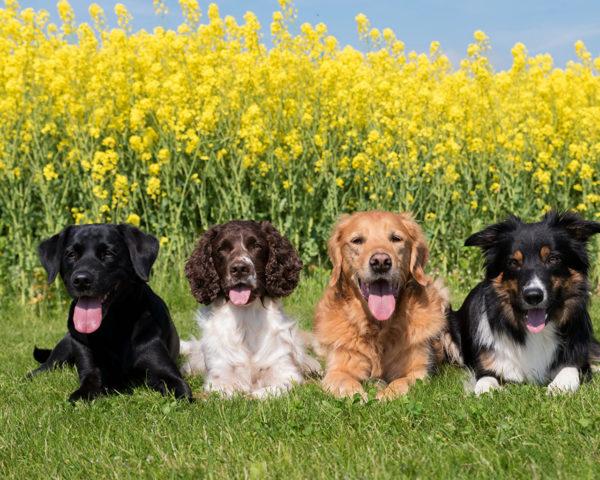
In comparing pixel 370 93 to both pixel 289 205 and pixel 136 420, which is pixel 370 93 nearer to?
pixel 289 205

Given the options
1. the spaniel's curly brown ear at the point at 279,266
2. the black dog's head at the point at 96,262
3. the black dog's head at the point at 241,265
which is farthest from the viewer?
the spaniel's curly brown ear at the point at 279,266

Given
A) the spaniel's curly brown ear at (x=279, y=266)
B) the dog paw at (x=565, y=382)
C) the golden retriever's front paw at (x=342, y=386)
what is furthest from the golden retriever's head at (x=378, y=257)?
the dog paw at (x=565, y=382)

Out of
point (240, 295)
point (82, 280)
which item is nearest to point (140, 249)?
point (82, 280)

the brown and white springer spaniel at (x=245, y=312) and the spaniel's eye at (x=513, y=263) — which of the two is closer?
the spaniel's eye at (x=513, y=263)

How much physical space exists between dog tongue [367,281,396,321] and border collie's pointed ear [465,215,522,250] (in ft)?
2.03

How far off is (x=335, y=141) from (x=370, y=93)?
2.51 ft

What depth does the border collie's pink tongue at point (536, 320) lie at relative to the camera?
17.0ft

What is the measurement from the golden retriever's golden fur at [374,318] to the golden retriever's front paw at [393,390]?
0.05m

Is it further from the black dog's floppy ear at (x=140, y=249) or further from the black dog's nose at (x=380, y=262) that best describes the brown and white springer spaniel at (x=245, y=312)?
the black dog's nose at (x=380, y=262)

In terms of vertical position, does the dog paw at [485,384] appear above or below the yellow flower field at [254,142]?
below

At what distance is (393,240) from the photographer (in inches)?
213

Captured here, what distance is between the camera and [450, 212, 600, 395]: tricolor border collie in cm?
509

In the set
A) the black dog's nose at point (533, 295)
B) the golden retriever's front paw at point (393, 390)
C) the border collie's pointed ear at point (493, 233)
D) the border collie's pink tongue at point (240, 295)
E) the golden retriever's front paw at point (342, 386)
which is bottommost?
the golden retriever's front paw at point (342, 386)

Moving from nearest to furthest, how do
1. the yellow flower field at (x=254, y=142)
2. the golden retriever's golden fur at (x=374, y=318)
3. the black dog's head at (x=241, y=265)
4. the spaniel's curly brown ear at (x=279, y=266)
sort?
the golden retriever's golden fur at (x=374, y=318) < the black dog's head at (x=241, y=265) < the spaniel's curly brown ear at (x=279, y=266) < the yellow flower field at (x=254, y=142)
